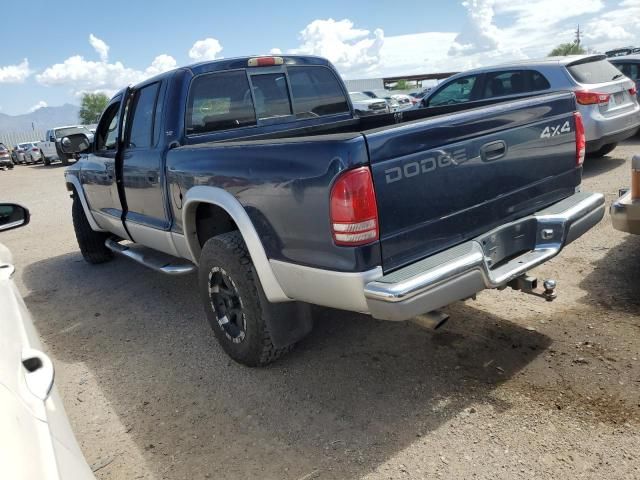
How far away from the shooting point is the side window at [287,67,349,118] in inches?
185

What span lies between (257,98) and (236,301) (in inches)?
71.6

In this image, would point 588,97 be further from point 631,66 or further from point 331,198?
point 331,198

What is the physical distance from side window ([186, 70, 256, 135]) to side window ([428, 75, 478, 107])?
5458mm

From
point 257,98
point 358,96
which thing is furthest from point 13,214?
point 358,96

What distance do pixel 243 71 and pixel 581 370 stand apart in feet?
10.7

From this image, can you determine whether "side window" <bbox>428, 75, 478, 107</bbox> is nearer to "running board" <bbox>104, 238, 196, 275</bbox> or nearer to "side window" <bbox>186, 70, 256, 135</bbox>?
"side window" <bbox>186, 70, 256, 135</bbox>

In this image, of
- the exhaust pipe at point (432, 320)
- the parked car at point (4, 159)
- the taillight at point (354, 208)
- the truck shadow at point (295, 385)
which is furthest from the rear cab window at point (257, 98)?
the parked car at point (4, 159)

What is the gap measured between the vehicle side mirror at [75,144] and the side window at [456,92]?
569 cm

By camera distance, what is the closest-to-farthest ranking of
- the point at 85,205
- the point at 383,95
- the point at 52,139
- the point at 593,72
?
the point at 85,205, the point at 593,72, the point at 52,139, the point at 383,95

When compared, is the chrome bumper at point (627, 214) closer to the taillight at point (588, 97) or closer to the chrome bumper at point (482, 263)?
the chrome bumper at point (482, 263)

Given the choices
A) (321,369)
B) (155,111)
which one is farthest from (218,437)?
(155,111)

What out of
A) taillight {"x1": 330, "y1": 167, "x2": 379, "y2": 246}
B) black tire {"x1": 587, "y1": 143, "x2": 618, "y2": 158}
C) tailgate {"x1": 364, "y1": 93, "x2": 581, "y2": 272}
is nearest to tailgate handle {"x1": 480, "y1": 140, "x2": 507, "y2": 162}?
tailgate {"x1": 364, "y1": 93, "x2": 581, "y2": 272}

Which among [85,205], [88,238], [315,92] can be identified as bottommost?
[88,238]

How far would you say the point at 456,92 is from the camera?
9266mm
